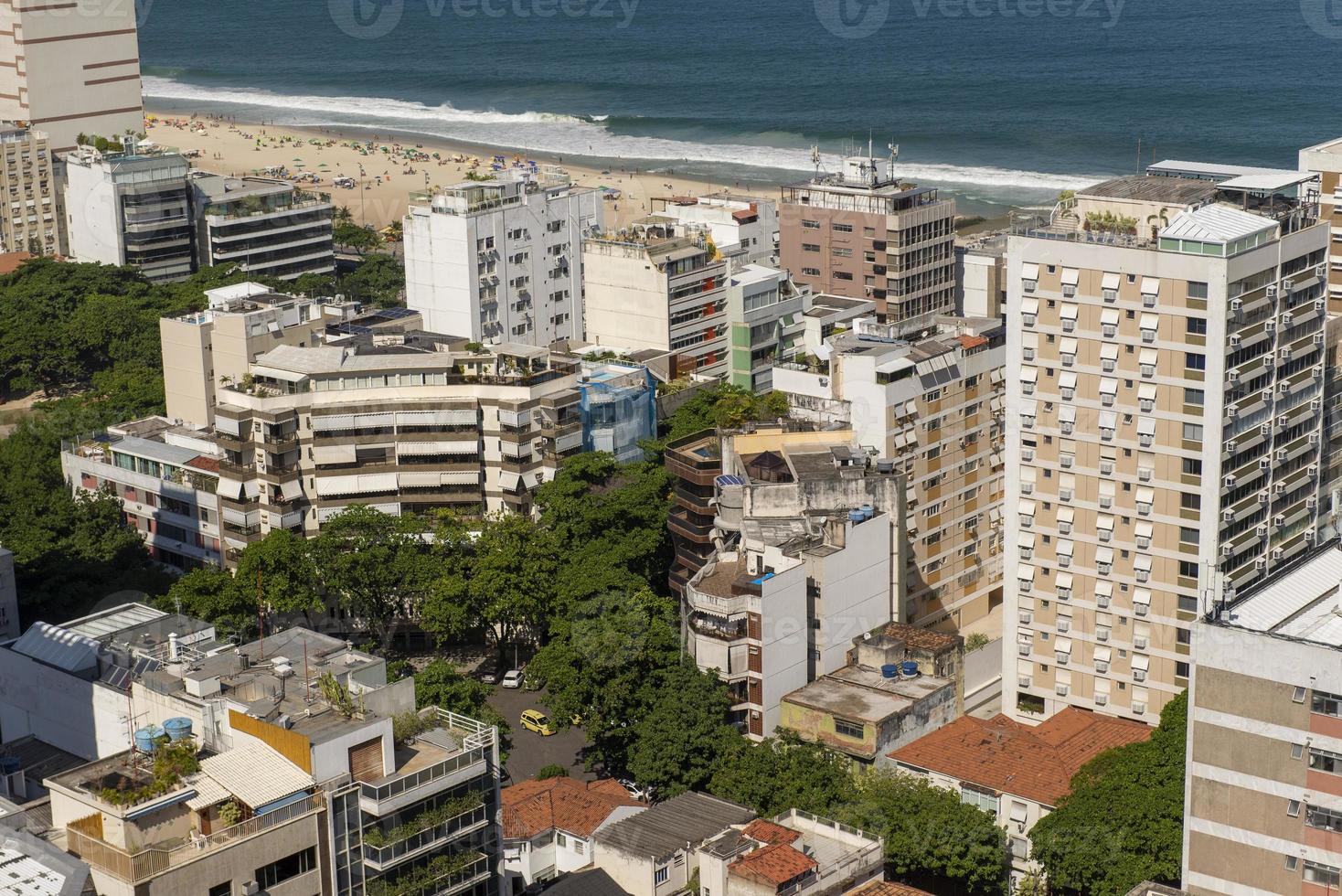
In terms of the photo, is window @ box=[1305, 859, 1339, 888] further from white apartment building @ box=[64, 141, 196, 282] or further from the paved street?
white apartment building @ box=[64, 141, 196, 282]

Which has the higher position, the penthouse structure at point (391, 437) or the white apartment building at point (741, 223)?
the white apartment building at point (741, 223)

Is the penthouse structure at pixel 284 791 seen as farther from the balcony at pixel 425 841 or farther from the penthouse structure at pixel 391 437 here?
the penthouse structure at pixel 391 437

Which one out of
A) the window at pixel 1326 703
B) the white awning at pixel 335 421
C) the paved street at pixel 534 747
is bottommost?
the paved street at pixel 534 747

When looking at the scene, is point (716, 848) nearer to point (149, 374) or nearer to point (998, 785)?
point (998, 785)

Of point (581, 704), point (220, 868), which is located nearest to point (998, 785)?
point (581, 704)

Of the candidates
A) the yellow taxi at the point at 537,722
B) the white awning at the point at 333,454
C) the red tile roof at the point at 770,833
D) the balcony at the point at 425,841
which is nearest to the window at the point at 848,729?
the red tile roof at the point at 770,833
